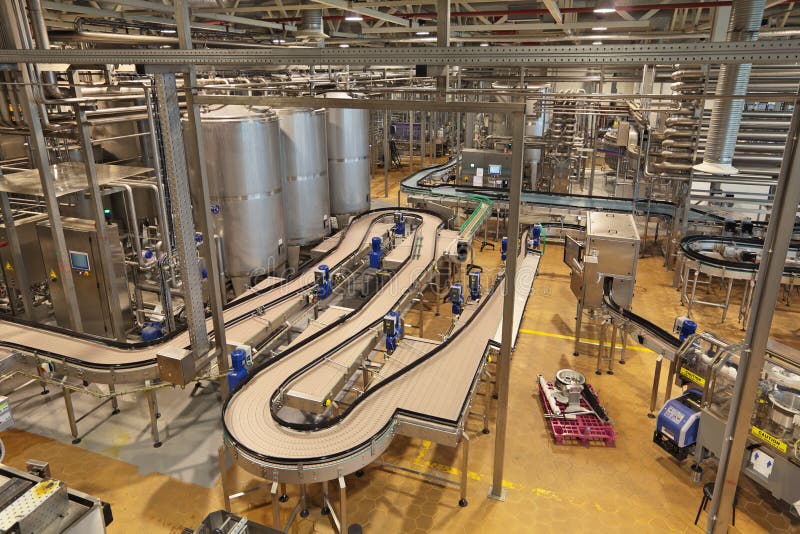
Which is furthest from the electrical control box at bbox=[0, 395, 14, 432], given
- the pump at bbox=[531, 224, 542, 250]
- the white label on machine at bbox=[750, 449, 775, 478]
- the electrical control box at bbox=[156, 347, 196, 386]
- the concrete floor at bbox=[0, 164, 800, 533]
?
the pump at bbox=[531, 224, 542, 250]

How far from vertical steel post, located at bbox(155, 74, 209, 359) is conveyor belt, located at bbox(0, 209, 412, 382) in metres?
0.51

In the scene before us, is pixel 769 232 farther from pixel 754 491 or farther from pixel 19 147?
pixel 19 147

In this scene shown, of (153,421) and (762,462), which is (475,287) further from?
(153,421)

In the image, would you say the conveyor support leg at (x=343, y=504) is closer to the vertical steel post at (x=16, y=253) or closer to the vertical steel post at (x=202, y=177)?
the vertical steel post at (x=202, y=177)

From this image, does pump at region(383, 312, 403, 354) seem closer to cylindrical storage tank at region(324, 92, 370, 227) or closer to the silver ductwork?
the silver ductwork

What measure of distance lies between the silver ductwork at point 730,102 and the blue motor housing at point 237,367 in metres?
6.97

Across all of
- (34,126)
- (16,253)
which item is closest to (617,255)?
(34,126)

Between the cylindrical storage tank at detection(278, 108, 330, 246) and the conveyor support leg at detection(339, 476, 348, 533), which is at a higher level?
the cylindrical storage tank at detection(278, 108, 330, 246)

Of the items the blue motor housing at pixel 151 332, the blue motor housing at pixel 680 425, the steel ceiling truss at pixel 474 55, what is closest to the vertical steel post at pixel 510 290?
the steel ceiling truss at pixel 474 55

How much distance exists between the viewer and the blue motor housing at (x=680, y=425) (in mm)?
4793

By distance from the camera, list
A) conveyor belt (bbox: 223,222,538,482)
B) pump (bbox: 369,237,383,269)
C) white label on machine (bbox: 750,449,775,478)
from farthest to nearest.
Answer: pump (bbox: 369,237,383,269) < white label on machine (bbox: 750,449,775,478) < conveyor belt (bbox: 223,222,538,482)

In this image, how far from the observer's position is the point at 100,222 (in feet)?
20.4

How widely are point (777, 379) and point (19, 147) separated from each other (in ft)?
36.3

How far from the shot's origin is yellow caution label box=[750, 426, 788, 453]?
413cm
